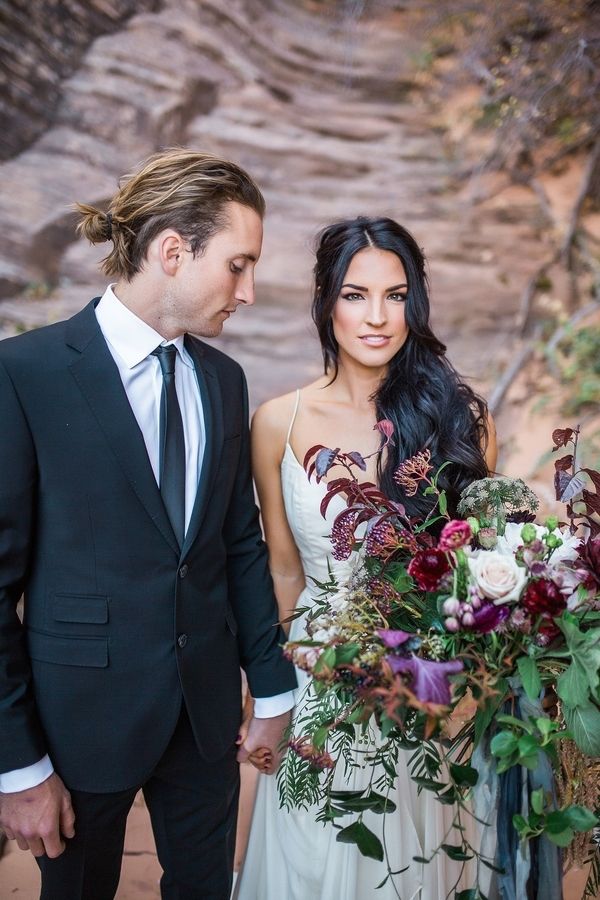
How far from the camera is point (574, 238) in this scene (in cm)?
579

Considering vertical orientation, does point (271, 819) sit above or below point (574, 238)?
below

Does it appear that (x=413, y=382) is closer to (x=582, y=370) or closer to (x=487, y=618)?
(x=487, y=618)

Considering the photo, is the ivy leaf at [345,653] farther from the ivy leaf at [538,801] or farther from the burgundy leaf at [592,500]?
the burgundy leaf at [592,500]

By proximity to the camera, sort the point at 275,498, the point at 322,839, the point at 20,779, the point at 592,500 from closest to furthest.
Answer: the point at 592,500 < the point at 20,779 < the point at 322,839 < the point at 275,498

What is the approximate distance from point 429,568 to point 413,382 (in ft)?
3.82

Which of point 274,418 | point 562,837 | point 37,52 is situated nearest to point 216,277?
point 274,418

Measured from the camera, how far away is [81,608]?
67.0 inches

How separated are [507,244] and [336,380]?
388 centimetres

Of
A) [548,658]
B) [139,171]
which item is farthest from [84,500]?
[548,658]

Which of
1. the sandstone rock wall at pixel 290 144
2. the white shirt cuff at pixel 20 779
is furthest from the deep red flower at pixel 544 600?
the sandstone rock wall at pixel 290 144

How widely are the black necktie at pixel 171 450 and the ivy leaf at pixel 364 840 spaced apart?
69 cm

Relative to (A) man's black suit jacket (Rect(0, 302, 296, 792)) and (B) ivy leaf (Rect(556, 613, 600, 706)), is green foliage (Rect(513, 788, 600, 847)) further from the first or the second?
(A) man's black suit jacket (Rect(0, 302, 296, 792))

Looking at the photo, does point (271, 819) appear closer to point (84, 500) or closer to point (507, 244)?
point (84, 500)

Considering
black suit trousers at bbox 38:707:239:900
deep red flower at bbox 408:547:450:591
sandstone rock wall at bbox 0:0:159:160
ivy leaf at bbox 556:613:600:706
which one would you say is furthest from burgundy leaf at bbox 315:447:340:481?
sandstone rock wall at bbox 0:0:159:160
